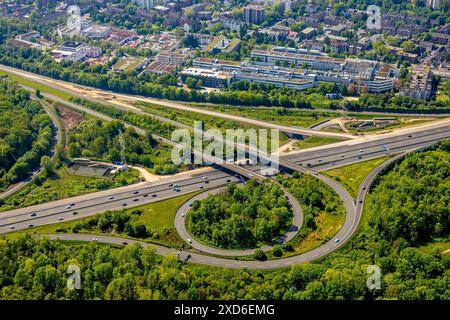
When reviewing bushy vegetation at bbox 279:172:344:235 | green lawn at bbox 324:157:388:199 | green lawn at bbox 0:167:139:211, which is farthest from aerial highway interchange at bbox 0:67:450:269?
green lawn at bbox 0:167:139:211

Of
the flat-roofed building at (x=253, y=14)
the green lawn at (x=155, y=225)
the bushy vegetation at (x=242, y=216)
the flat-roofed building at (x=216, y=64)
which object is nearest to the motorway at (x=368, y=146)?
the bushy vegetation at (x=242, y=216)

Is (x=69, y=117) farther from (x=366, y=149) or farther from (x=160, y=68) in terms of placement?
(x=366, y=149)

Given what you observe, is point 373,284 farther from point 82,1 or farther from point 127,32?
point 82,1

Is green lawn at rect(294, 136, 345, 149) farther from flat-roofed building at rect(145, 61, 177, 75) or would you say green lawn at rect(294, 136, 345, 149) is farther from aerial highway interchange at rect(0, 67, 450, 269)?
flat-roofed building at rect(145, 61, 177, 75)

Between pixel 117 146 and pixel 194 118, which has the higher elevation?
pixel 194 118

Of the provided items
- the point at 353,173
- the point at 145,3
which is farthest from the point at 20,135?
the point at 145,3
